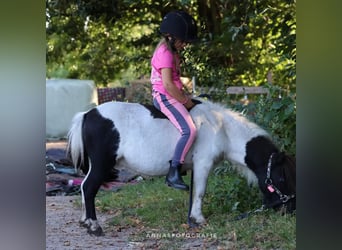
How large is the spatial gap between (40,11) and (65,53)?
4.28m

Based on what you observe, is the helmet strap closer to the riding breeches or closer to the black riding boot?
the riding breeches

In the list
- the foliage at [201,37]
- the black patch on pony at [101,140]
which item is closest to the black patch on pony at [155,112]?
the black patch on pony at [101,140]

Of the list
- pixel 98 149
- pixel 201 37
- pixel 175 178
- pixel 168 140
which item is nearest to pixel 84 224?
pixel 98 149

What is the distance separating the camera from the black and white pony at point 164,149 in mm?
3799

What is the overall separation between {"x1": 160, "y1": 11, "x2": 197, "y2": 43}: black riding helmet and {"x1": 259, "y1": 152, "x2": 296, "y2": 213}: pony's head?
100 centimetres

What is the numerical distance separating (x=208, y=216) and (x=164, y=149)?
0.52 m

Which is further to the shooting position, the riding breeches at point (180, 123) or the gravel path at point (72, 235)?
the riding breeches at point (180, 123)

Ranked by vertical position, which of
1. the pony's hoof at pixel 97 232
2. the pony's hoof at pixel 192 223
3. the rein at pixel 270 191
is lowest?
the pony's hoof at pixel 97 232

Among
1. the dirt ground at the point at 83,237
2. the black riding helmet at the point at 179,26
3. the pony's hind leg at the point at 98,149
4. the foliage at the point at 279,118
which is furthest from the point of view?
the foliage at the point at 279,118

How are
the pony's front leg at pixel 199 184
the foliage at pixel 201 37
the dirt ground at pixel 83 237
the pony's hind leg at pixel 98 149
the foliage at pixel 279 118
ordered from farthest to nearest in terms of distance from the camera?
1. the foliage at pixel 201 37
2. the foliage at pixel 279 118
3. the pony's front leg at pixel 199 184
4. the pony's hind leg at pixel 98 149
5. the dirt ground at pixel 83 237

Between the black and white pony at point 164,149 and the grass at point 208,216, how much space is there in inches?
5.9

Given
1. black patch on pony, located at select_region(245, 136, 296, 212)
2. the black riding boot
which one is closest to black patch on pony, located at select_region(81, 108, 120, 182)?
the black riding boot

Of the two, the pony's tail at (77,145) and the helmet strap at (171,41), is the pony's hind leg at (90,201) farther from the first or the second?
the helmet strap at (171,41)

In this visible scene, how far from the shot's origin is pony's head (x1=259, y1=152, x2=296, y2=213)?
3.86 meters
